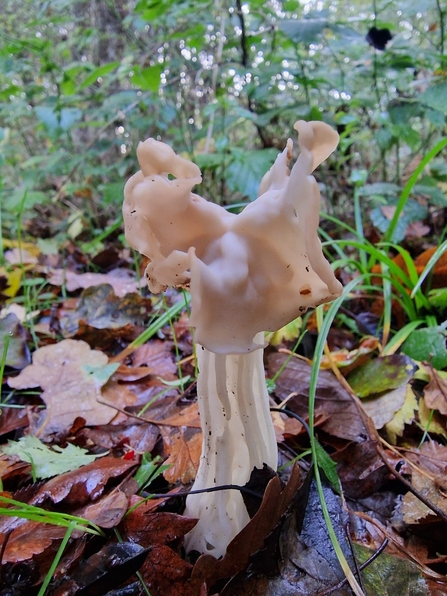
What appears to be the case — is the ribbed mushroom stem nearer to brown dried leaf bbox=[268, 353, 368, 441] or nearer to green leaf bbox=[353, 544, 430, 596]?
green leaf bbox=[353, 544, 430, 596]

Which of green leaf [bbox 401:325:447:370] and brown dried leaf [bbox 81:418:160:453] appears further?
green leaf [bbox 401:325:447:370]

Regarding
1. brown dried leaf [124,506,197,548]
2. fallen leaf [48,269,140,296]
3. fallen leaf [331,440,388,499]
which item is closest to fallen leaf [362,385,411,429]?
fallen leaf [331,440,388,499]

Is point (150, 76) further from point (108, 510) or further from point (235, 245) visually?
point (108, 510)

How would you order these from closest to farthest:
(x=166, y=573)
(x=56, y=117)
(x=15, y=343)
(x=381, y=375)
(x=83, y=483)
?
(x=166, y=573) < (x=83, y=483) < (x=381, y=375) < (x=15, y=343) < (x=56, y=117)

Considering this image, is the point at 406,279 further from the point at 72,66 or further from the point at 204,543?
the point at 72,66

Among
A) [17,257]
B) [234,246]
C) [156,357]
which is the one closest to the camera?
[234,246]

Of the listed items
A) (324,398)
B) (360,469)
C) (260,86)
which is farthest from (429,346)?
(260,86)
